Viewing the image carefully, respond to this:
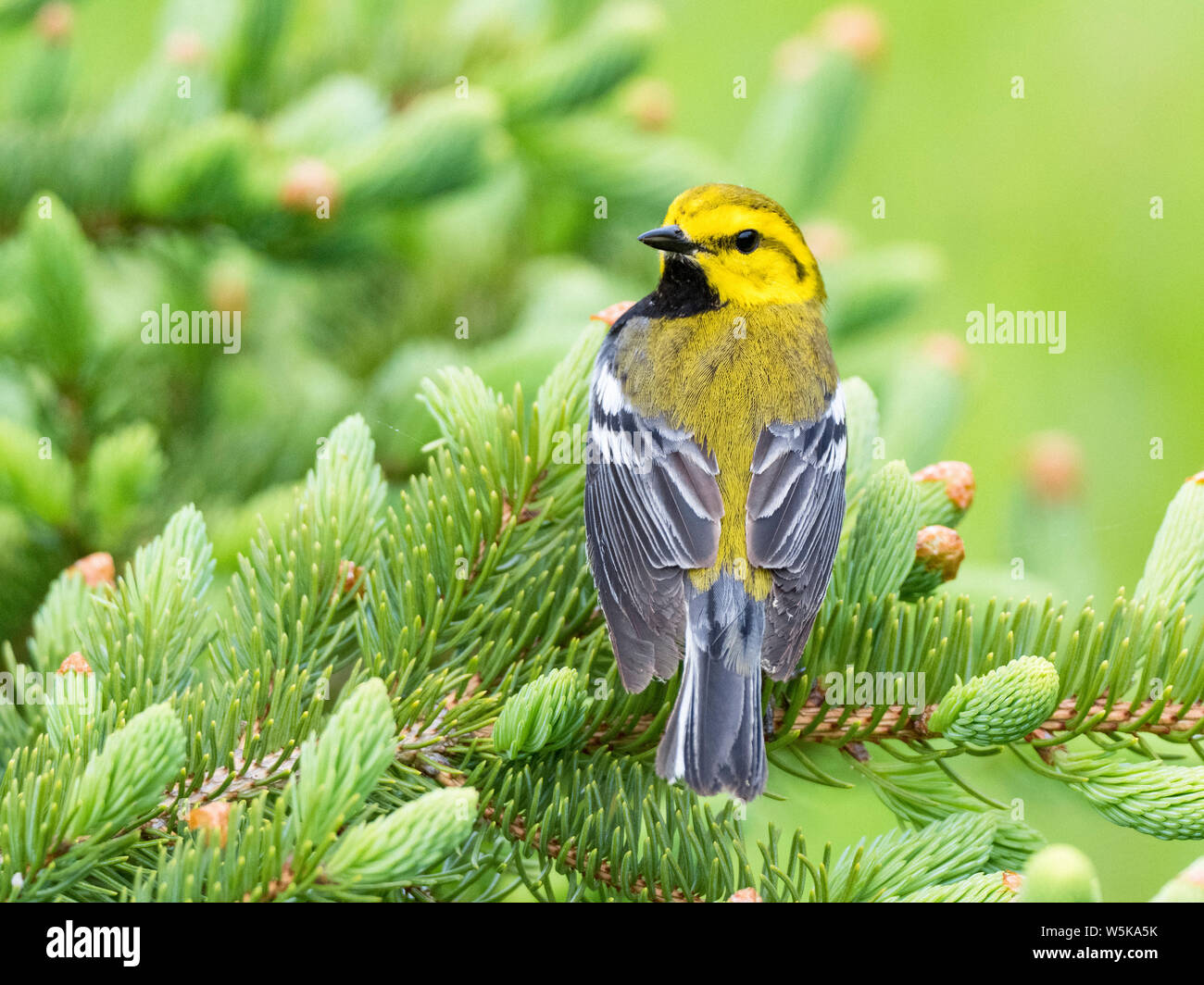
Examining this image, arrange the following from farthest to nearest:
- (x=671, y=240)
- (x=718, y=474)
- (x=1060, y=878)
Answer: (x=671, y=240), (x=718, y=474), (x=1060, y=878)

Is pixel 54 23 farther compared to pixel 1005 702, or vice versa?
pixel 54 23

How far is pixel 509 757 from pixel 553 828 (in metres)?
0.11

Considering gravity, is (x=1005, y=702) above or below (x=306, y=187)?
below

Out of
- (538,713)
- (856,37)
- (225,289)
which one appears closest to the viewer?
(538,713)

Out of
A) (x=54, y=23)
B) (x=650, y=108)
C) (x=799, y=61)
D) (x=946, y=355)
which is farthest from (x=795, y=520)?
(x=54, y=23)

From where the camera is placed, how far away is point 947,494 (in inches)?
66.4

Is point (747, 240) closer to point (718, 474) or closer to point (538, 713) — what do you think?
point (718, 474)

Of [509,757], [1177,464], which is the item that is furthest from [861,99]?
[1177,464]

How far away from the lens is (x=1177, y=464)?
13.9 ft

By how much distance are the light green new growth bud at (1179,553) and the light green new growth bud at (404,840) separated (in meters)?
0.99

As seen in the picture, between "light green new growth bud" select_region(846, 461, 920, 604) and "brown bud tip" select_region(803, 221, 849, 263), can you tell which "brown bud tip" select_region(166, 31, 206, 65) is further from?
"light green new growth bud" select_region(846, 461, 920, 604)

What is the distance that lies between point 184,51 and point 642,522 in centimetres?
136

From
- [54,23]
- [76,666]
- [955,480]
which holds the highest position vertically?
[54,23]
